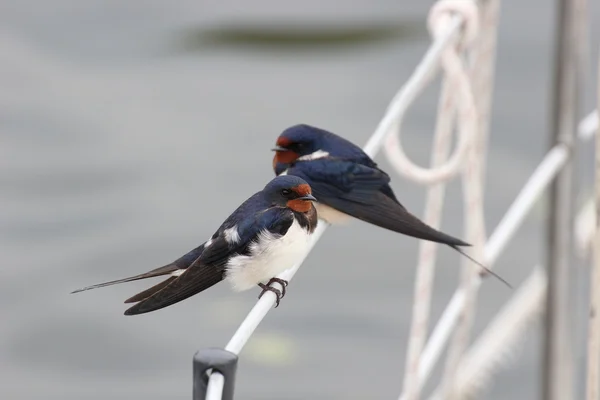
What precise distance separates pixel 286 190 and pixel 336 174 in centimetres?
55

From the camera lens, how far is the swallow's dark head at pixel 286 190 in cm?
111

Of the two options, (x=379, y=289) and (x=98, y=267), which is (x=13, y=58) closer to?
(x=98, y=267)

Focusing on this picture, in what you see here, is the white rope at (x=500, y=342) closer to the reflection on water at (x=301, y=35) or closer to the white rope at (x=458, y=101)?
the white rope at (x=458, y=101)

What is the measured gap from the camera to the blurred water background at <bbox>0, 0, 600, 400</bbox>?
11.3ft

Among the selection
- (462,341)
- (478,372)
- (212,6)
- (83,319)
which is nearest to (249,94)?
(212,6)

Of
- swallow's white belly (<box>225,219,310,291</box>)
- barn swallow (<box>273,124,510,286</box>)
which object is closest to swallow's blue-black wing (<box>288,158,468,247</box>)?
barn swallow (<box>273,124,510,286</box>)

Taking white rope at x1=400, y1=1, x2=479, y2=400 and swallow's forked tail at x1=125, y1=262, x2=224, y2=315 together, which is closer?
swallow's forked tail at x1=125, y1=262, x2=224, y2=315

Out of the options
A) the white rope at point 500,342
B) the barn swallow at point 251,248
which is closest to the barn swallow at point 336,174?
the barn swallow at point 251,248

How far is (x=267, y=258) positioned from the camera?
1.15 meters

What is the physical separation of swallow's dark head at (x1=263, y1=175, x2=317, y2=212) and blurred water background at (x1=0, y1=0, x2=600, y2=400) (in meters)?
2.17

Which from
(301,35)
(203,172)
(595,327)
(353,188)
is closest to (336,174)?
(353,188)

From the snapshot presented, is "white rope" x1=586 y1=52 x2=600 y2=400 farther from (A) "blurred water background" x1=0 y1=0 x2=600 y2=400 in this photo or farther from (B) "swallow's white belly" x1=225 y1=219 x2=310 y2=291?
(A) "blurred water background" x1=0 y1=0 x2=600 y2=400

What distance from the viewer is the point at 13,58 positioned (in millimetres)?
4996

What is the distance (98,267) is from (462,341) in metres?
2.12
